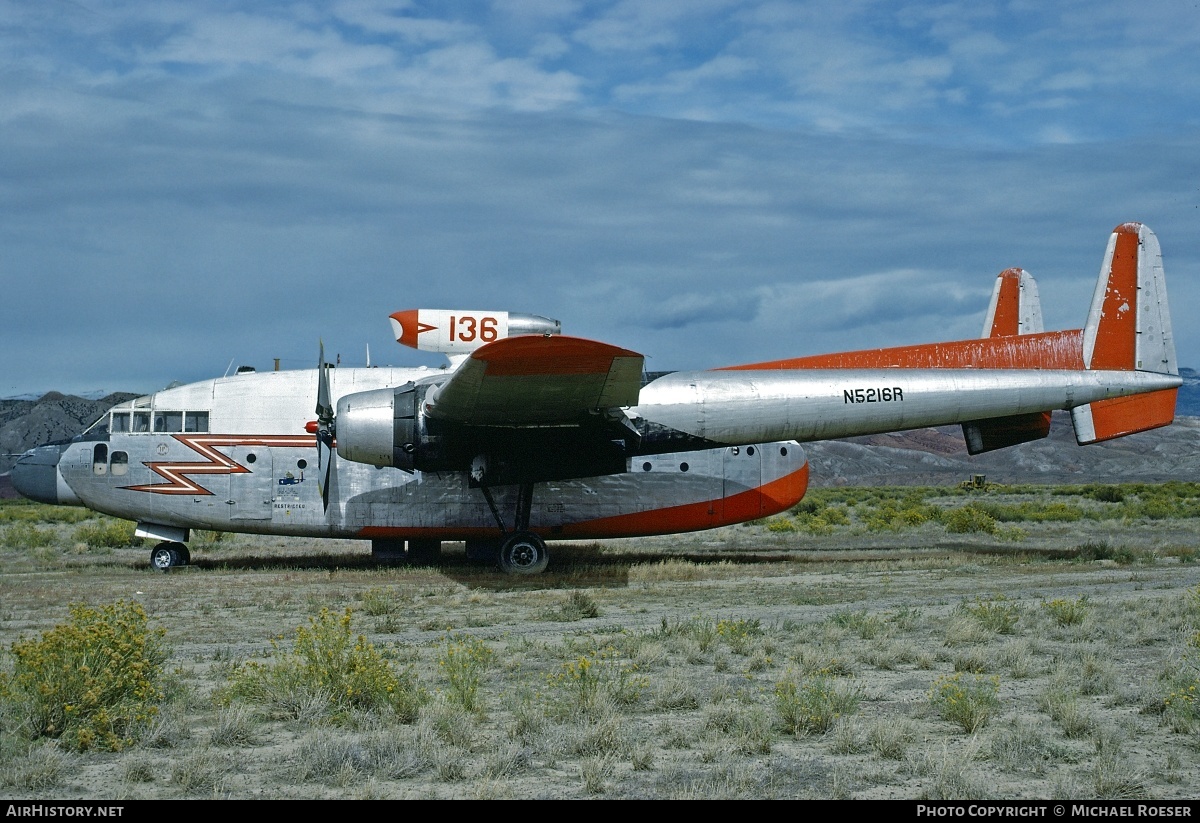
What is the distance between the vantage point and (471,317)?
810 inches

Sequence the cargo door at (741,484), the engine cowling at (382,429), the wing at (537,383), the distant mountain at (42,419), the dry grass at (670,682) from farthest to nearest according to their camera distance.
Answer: the distant mountain at (42,419), the cargo door at (741,484), the engine cowling at (382,429), the wing at (537,383), the dry grass at (670,682)

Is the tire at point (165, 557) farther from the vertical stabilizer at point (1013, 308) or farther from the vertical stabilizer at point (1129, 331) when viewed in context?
the vertical stabilizer at point (1129, 331)

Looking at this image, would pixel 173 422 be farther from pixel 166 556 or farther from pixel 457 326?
pixel 457 326

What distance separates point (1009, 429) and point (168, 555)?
58.4 ft

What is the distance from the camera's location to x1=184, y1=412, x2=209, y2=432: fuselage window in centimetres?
2189

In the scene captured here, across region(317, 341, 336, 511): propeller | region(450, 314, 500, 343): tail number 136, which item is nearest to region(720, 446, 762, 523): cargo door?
region(450, 314, 500, 343): tail number 136

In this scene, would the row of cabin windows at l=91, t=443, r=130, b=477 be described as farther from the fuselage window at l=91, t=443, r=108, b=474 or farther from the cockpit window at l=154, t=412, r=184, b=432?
the cockpit window at l=154, t=412, r=184, b=432

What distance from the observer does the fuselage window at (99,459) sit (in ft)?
71.3

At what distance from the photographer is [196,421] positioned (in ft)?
72.0

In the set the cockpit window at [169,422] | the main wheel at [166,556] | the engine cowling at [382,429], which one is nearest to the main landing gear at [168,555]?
the main wheel at [166,556]

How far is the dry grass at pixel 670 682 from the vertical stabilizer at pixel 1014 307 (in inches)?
242

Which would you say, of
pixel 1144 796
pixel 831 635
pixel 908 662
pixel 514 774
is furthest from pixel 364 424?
pixel 1144 796
